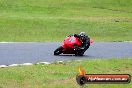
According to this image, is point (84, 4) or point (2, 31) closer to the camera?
point (2, 31)

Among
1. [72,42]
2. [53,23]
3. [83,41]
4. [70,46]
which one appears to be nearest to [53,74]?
[72,42]

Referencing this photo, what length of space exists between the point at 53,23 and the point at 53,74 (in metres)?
26.5

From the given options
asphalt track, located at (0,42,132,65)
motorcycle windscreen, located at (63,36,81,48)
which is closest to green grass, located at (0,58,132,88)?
asphalt track, located at (0,42,132,65)

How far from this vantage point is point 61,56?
18.1 m

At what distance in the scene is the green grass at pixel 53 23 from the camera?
106 feet

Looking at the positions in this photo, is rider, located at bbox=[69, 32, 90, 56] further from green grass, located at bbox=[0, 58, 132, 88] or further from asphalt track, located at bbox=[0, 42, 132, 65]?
green grass, located at bbox=[0, 58, 132, 88]

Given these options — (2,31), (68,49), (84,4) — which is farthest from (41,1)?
(68,49)

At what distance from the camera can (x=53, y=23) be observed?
127 ft

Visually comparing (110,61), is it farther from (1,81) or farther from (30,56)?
(1,81)

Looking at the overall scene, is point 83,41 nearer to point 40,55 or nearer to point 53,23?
point 40,55

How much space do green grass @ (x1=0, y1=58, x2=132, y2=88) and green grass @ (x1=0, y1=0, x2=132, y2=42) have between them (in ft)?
42.8

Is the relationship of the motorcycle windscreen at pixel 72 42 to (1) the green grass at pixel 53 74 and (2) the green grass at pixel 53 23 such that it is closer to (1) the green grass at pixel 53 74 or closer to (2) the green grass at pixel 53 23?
(1) the green grass at pixel 53 74

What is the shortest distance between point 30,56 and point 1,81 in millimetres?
6715

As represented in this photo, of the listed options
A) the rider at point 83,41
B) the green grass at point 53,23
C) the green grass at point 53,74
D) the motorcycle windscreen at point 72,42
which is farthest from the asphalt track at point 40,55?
the green grass at point 53,23
